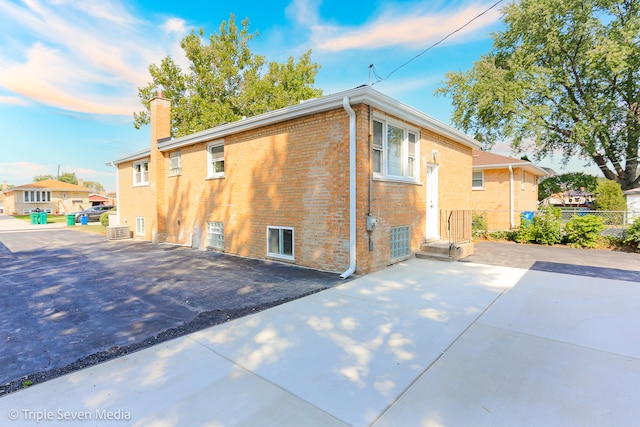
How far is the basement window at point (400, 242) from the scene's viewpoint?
7559 mm

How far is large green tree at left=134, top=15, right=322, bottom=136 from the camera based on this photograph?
23094 millimetres

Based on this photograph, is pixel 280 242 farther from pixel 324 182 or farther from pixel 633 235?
pixel 633 235

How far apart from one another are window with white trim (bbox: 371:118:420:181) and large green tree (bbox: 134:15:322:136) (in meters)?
17.6

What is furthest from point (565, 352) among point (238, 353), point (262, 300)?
point (262, 300)

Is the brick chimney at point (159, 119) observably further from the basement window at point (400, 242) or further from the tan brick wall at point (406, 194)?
the basement window at point (400, 242)

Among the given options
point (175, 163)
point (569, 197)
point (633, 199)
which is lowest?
point (633, 199)

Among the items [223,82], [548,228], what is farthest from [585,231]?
[223,82]

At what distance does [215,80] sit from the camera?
Result: 23.6 metres

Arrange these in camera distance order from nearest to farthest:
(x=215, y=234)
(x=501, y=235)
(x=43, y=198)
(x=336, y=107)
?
(x=336, y=107)
(x=215, y=234)
(x=501, y=235)
(x=43, y=198)

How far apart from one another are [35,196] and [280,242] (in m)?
47.5

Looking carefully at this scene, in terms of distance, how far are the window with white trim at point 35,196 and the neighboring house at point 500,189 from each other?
50585mm

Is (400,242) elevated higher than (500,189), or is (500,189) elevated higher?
(500,189)

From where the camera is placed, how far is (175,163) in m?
11.8

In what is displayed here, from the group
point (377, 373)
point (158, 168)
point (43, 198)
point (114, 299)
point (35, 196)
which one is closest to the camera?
point (377, 373)
